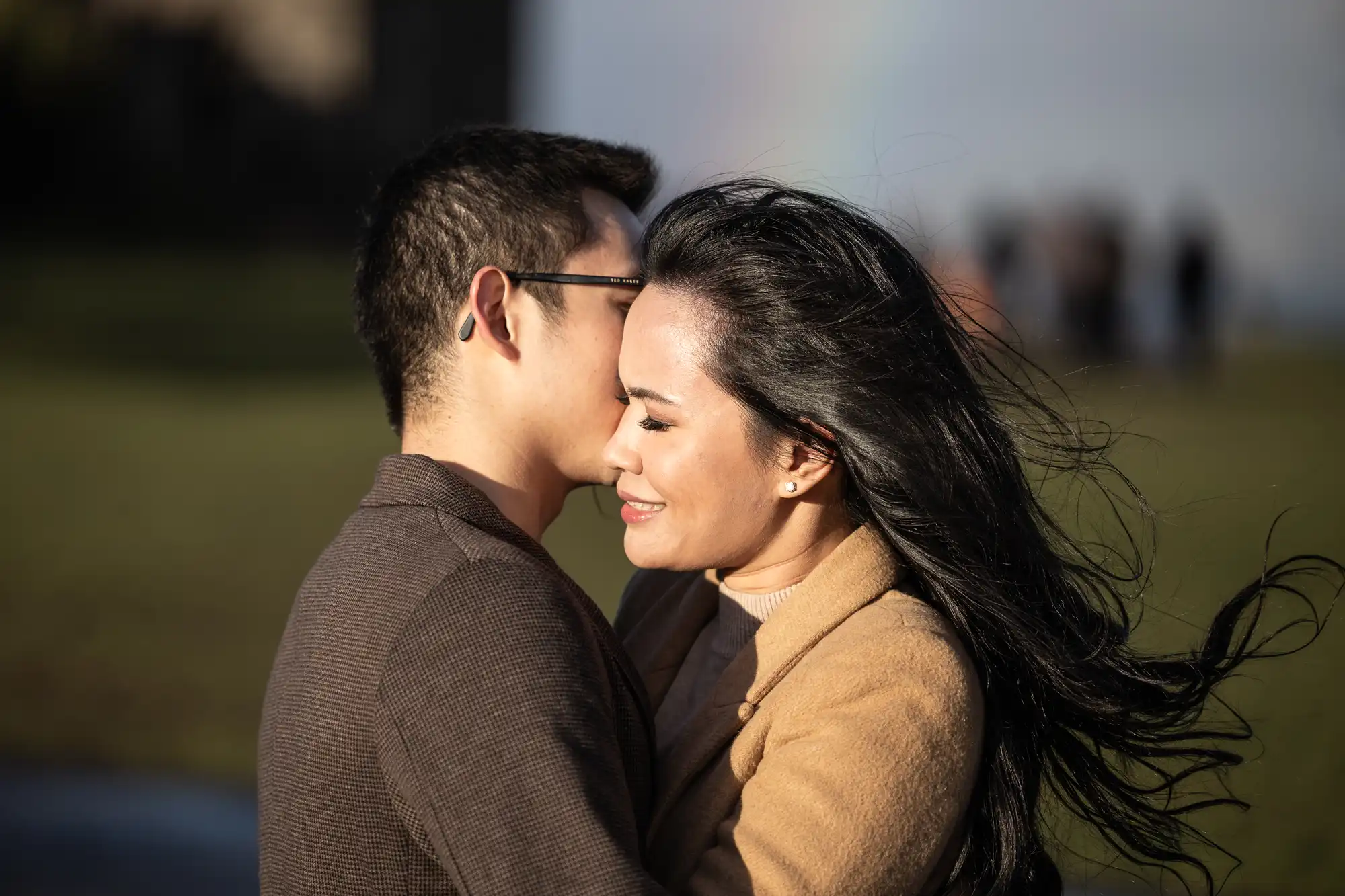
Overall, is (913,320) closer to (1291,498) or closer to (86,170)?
(1291,498)

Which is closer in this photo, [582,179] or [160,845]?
[582,179]

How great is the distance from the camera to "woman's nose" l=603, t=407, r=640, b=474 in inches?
97.0

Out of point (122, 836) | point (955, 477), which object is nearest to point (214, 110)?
point (122, 836)

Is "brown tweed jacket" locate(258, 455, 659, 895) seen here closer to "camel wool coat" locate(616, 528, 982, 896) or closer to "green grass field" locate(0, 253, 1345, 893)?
"camel wool coat" locate(616, 528, 982, 896)

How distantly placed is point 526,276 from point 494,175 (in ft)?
0.73

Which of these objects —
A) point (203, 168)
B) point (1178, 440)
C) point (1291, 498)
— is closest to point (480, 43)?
point (203, 168)

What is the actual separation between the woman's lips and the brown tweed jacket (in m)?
0.24

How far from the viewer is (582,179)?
2.67m

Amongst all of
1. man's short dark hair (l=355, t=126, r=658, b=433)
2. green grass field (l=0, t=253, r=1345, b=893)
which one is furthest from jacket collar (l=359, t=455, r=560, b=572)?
green grass field (l=0, t=253, r=1345, b=893)

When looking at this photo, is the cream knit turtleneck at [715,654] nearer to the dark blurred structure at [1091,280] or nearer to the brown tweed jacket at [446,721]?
the brown tweed jacket at [446,721]

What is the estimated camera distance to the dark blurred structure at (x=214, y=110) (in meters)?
18.6

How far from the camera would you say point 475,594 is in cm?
195

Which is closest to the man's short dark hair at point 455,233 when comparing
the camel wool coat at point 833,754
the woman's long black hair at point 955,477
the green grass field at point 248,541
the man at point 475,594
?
the man at point 475,594

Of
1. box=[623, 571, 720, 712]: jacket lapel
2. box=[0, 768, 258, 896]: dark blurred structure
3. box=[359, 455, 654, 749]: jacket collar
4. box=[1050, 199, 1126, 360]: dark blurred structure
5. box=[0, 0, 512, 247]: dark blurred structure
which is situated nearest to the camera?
box=[359, 455, 654, 749]: jacket collar
